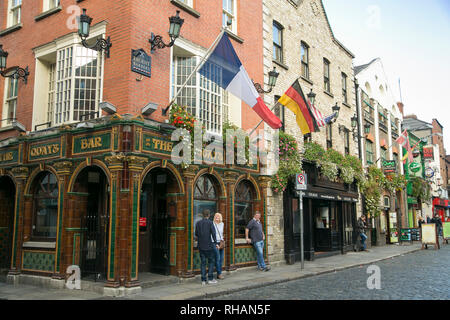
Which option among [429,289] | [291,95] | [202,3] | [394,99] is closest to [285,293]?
[429,289]

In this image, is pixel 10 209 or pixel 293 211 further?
pixel 293 211

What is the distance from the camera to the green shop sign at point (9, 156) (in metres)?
12.1

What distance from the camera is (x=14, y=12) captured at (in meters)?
13.8

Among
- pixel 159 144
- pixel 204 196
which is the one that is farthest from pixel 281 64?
pixel 159 144

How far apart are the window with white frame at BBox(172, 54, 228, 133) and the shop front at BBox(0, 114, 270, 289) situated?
1.59 meters

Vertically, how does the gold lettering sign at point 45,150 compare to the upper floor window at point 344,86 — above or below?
below

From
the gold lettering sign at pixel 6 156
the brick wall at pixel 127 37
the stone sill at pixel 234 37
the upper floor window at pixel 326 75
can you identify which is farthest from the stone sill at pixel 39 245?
the upper floor window at pixel 326 75

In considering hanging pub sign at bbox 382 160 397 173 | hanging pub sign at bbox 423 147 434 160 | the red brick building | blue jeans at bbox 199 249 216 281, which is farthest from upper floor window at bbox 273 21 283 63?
hanging pub sign at bbox 423 147 434 160

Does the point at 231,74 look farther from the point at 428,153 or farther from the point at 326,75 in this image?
the point at 428,153

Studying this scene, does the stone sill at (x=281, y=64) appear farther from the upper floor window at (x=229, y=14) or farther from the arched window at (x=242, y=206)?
the arched window at (x=242, y=206)

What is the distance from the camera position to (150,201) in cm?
1154

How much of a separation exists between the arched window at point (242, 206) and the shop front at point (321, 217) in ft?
6.73
